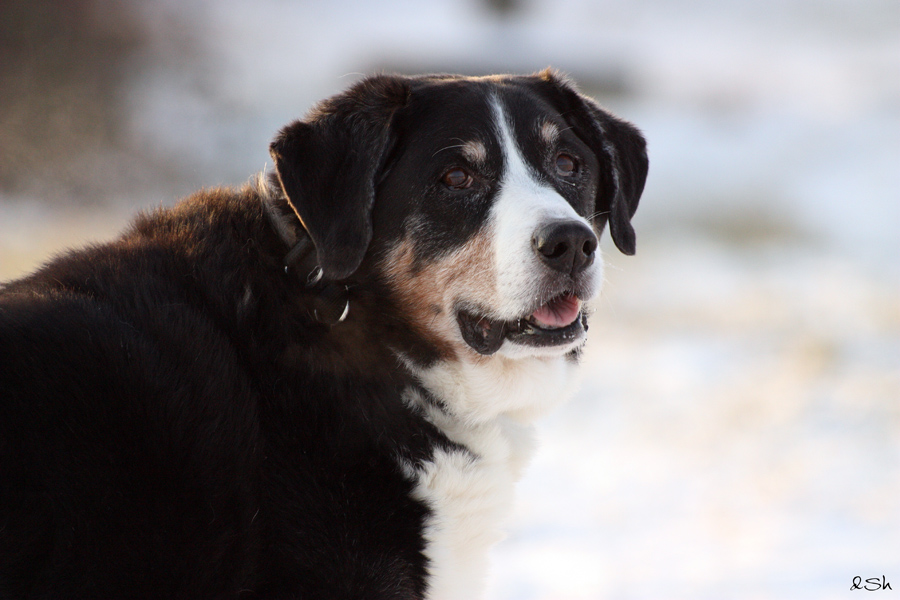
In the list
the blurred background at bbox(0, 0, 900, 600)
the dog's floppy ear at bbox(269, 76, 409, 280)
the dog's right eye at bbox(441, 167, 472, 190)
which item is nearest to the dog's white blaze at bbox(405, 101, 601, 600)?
the dog's right eye at bbox(441, 167, 472, 190)

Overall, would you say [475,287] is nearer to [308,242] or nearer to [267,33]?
[308,242]

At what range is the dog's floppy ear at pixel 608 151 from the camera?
3.44 m

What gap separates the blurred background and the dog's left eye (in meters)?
2.11

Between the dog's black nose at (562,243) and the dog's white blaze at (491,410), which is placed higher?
the dog's black nose at (562,243)

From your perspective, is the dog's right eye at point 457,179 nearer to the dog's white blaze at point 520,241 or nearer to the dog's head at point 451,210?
the dog's head at point 451,210

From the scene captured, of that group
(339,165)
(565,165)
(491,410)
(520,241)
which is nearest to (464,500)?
(491,410)

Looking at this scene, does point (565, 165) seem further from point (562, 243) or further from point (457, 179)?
point (562, 243)

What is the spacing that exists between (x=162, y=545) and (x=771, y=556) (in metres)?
3.50

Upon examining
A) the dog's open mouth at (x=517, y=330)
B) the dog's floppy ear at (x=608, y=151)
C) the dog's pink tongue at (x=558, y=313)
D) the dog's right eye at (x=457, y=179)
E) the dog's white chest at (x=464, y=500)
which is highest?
the dog's floppy ear at (x=608, y=151)

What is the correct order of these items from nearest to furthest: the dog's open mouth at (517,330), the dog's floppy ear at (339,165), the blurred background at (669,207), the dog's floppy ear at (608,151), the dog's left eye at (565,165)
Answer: the dog's floppy ear at (339,165) → the dog's open mouth at (517,330) → the dog's left eye at (565,165) → the dog's floppy ear at (608,151) → the blurred background at (669,207)

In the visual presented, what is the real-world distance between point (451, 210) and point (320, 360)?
2.37 ft

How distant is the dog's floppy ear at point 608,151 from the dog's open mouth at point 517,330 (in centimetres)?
66

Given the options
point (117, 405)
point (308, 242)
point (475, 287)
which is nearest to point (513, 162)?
point (475, 287)

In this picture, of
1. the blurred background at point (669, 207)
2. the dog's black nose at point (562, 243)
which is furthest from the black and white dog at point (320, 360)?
the blurred background at point (669, 207)
